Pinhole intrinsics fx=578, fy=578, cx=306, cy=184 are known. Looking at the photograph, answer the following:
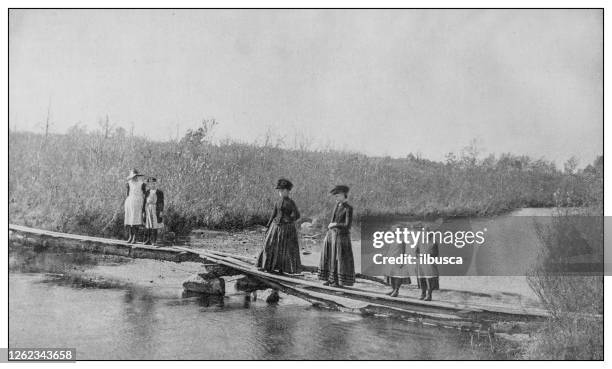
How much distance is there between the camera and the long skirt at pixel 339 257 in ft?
17.2

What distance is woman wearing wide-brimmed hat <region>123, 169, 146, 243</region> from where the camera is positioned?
5.52 meters

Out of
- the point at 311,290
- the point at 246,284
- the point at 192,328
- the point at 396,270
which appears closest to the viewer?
the point at 192,328

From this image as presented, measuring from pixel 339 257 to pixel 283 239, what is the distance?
0.55m

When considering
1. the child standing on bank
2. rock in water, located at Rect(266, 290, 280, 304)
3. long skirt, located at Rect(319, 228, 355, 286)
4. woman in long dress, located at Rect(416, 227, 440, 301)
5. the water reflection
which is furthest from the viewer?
the child standing on bank

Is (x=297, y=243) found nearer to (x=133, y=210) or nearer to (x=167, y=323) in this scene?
(x=167, y=323)

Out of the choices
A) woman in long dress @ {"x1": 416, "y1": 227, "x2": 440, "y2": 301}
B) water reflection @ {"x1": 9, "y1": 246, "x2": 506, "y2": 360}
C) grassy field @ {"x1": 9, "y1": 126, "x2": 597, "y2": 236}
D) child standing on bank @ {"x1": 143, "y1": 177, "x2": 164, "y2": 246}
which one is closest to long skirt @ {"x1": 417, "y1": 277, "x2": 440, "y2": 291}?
woman in long dress @ {"x1": 416, "y1": 227, "x2": 440, "y2": 301}

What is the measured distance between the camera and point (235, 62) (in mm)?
5570

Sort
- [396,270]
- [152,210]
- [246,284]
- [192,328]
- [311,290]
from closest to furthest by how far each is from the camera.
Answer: [192,328] → [396,270] → [311,290] → [246,284] → [152,210]

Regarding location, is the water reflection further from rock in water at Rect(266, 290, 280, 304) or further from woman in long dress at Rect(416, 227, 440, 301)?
woman in long dress at Rect(416, 227, 440, 301)

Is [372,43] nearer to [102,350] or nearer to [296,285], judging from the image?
[296,285]

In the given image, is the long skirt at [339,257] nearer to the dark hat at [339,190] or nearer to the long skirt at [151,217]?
the dark hat at [339,190]

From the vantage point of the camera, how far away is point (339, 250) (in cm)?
524

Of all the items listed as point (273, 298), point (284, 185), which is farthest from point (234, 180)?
point (273, 298)

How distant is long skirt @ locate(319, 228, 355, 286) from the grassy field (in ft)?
0.87
